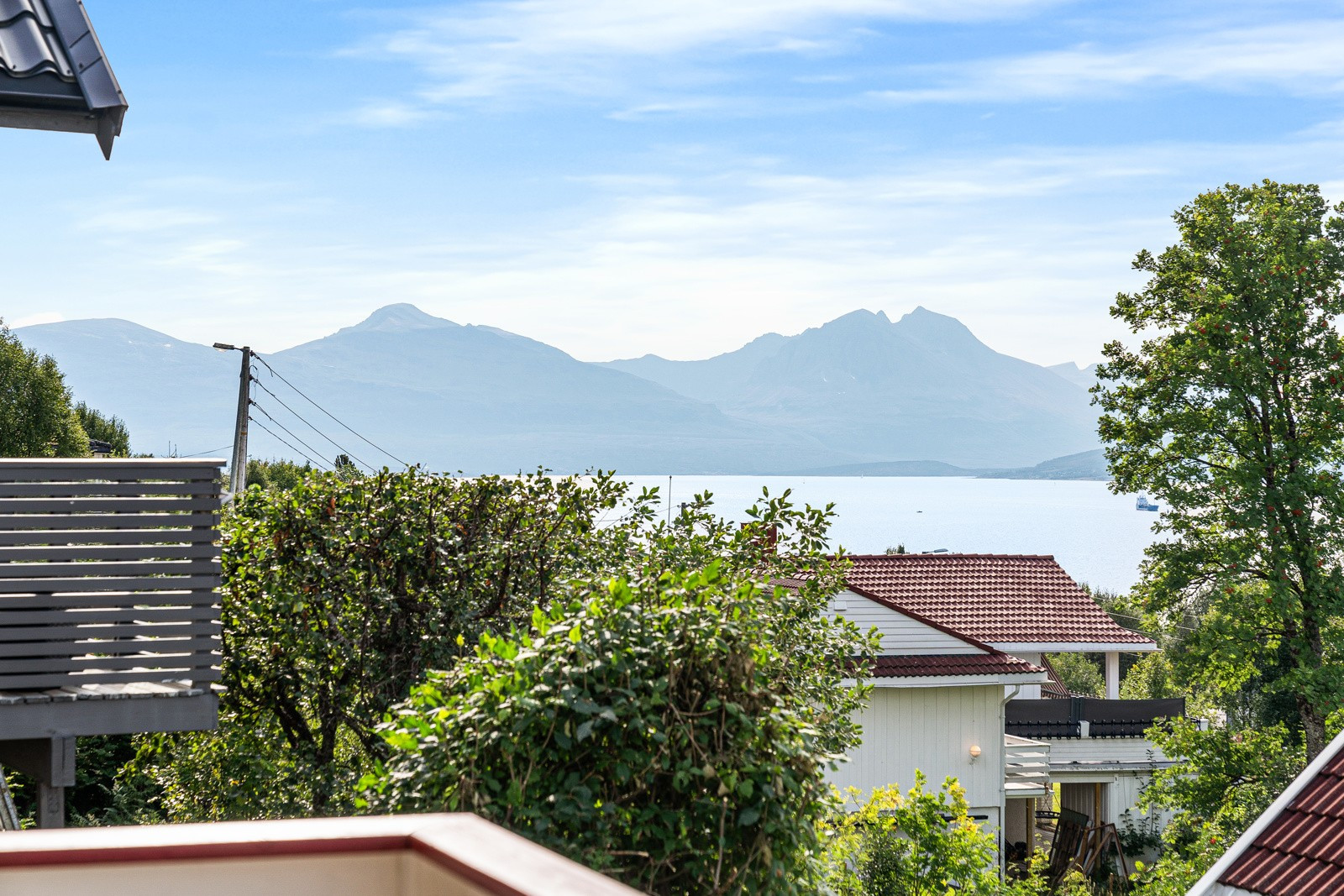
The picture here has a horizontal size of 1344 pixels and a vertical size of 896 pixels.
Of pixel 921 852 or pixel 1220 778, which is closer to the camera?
pixel 921 852

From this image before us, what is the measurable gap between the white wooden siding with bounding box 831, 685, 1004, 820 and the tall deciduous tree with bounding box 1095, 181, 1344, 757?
5.68 m

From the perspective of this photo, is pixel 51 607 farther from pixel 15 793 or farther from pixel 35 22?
pixel 15 793

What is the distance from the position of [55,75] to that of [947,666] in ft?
52.5

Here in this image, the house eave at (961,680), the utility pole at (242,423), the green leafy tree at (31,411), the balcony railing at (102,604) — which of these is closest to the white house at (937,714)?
the house eave at (961,680)

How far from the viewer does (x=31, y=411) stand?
34094mm

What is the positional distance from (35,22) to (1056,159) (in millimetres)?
57345

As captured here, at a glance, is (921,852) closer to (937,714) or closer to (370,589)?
(370,589)

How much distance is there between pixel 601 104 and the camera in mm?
41219

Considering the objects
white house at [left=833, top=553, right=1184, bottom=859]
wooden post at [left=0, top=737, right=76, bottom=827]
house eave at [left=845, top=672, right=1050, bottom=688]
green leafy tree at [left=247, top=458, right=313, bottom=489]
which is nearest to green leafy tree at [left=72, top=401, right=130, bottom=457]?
green leafy tree at [left=247, top=458, right=313, bottom=489]

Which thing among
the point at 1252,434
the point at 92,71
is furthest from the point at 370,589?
the point at 1252,434

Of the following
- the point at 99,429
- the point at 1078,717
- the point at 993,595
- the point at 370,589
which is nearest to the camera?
the point at 370,589

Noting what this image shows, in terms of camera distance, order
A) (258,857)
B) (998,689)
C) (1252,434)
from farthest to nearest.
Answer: (1252,434), (998,689), (258,857)

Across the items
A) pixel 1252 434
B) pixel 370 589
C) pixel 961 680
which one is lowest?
pixel 961 680

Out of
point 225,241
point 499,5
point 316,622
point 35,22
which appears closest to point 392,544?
point 316,622
